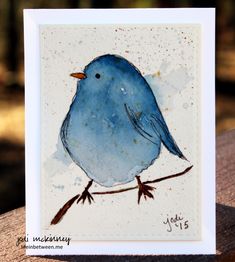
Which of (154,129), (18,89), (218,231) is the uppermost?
(18,89)

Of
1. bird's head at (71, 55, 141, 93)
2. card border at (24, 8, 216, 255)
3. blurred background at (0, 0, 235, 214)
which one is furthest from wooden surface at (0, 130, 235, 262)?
blurred background at (0, 0, 235, 214)

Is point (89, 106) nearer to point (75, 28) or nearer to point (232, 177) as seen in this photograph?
point (75, 28)

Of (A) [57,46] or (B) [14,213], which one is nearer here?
(A) [57,46]

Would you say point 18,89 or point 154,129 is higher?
point 18,89

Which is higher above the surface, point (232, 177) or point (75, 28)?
point (75, 28)

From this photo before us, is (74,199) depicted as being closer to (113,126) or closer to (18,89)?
(113,126)

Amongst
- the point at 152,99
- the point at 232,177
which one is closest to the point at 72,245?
the point at 152,99
